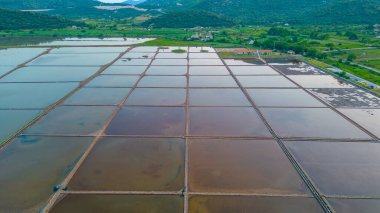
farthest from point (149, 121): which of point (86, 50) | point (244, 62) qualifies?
point (86, 50)

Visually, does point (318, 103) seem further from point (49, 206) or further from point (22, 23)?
point (22, 23)

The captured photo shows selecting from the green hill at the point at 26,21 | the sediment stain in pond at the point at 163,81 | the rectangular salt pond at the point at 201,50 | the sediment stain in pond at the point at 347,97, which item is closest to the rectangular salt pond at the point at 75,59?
the sediment stain in pond at the point at 163,81

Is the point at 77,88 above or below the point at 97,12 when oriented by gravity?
below

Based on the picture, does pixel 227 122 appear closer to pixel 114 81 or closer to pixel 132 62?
pixel 114 81

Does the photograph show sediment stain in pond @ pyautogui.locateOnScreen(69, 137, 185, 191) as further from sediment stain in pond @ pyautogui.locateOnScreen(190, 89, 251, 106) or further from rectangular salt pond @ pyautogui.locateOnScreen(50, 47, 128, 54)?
rectangular salt pond @ pyautogui.locateOnScreen(50, 47, 128, 54)

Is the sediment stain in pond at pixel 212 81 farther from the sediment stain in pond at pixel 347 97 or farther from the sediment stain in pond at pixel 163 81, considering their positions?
the sediment stain in pond at pixel 347 97

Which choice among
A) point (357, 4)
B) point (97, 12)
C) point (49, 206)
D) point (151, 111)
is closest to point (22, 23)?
point (97, 12)
